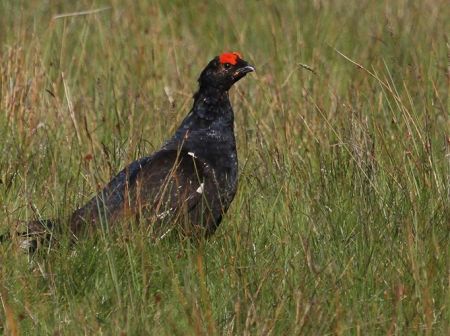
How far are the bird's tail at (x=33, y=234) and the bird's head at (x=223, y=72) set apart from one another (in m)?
1.43

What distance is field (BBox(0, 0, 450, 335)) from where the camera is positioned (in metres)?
4.48

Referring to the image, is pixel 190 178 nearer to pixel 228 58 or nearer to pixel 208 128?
pixel 208 128

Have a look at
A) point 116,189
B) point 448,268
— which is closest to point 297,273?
point 448,268

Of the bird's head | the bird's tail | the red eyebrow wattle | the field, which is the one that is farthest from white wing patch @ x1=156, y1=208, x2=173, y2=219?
the red eyebrow wattle

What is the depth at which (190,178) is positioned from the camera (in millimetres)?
5992

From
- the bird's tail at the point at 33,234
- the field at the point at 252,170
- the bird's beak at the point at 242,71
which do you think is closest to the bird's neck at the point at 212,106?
the bird's beak at the point at 242,71

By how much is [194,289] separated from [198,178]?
1.00 metres

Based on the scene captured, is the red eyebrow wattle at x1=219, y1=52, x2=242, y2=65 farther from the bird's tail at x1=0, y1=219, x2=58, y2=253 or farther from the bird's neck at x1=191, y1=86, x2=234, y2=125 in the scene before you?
the bird's tail at x1=0, y1=219, x2=58, y2=253

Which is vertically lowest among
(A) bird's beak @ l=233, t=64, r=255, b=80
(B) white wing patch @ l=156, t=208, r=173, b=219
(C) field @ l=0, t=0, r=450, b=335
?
(B) white wing patch @ l=156, t=208, r=173, b=219

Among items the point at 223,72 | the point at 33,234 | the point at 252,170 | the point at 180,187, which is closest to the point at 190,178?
the point at 180,187

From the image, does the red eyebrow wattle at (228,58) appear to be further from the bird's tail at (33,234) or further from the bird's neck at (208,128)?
the bird's tail at (33,234)

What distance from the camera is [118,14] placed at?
886cm

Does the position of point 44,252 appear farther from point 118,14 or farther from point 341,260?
point 118,14

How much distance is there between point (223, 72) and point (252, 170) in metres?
0.54
